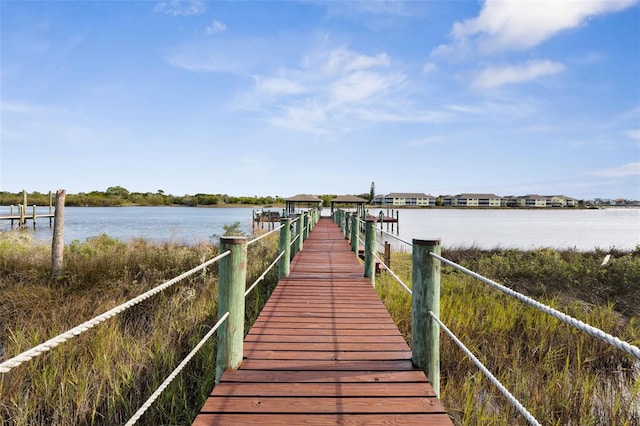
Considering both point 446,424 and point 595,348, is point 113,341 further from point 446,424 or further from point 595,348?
point 595,348

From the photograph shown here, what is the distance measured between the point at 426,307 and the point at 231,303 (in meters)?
1.51

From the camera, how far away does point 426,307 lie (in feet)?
9.25

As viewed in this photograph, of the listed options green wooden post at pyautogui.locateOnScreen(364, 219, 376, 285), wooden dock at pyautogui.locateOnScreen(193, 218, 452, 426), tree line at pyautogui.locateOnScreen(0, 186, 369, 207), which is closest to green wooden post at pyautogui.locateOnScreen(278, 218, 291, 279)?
green wooden post at pyautogui.locateOnScreen(364, 219, 376, 285)

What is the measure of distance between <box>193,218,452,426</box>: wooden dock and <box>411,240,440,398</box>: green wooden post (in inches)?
4.8

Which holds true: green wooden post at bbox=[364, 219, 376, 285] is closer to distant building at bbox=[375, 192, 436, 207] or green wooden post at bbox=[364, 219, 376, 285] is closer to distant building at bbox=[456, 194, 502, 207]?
distant building at bbox=[375, 192, 436, 207]

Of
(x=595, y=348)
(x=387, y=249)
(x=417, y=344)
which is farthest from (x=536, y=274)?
(x=417, y=344)

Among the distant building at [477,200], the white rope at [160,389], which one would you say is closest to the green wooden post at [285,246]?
the white rope at [160,389]

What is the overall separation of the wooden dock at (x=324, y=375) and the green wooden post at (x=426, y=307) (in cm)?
12

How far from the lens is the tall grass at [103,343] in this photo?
3098 mm

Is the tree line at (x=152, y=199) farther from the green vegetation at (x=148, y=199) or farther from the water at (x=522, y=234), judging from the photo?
the water at (x=522, y=234)

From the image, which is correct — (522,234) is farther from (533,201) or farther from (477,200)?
(533,201)

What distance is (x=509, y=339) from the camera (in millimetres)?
4820

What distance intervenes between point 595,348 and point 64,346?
6.32 meters

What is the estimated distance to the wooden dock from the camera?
2.20m
